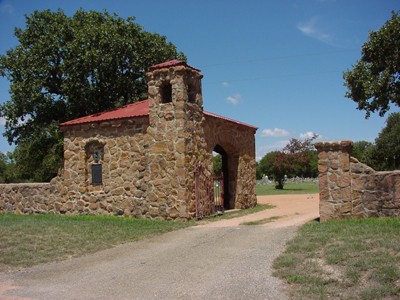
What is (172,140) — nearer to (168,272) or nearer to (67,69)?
(168,272)

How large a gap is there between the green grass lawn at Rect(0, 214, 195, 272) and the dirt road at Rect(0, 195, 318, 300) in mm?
552

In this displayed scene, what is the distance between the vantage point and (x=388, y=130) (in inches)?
1698

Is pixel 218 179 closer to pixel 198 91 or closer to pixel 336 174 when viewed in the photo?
pixel 198 91

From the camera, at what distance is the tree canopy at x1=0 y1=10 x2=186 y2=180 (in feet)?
70.5

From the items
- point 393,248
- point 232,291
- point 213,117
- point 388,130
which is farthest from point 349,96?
point 388,130

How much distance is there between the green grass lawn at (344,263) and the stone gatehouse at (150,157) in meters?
5.54

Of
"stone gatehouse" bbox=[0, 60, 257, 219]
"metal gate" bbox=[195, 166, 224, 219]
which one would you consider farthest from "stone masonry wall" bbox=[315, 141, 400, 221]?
"stone gatehouse" bbox=[0, 60, 257, 219]

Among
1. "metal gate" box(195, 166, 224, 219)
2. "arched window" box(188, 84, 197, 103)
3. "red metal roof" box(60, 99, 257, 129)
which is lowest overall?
"metal gate" box(195, 166, 224, 219)

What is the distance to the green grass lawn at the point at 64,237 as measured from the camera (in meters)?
8.74

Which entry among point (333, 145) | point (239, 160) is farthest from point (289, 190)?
point (333, 145)

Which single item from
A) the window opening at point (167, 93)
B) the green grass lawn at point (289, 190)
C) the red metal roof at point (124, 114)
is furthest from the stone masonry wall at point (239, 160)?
the green grass lawn at point (289, 190)

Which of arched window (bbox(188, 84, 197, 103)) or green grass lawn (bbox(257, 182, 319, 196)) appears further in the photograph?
green grass lawn (bbox(257, 182, 319, 196))

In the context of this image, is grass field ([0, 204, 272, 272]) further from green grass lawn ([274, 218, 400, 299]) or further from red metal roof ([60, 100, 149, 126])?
green grass lawn ([274, 218, 400, 299])

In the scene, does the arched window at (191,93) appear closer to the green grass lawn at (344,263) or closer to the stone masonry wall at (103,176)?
the stone masonry wall at (103,176)
